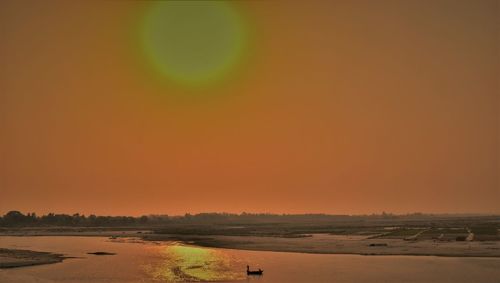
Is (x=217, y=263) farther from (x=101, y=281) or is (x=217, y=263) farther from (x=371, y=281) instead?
(x=371, y=281)

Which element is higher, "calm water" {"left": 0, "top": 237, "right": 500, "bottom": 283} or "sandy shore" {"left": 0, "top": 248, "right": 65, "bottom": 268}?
"sandy shore" {"left": 0, "top": 248, "right": 65, "bottom": 268}

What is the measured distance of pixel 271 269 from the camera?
5459 centimetres

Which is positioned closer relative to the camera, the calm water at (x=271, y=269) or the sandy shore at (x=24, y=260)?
the calm water at (x=271, y=269)

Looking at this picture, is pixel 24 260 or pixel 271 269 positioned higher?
pixel 24 260

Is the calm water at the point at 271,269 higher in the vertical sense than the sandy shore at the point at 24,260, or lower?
lower

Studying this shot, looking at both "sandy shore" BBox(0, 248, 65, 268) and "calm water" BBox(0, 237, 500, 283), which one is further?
"sandy shore" BBox(0, 248, 65, 268)

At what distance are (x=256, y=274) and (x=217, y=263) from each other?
41.8ft

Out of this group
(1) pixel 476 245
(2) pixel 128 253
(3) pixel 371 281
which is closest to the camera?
(3) pixel 371 281

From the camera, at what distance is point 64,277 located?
1977 inches

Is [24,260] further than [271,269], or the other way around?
[24,260]

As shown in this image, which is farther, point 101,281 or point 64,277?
point 64,277

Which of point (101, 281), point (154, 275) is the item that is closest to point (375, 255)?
point (154, 275)

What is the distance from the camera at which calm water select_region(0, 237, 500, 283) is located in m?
46.6

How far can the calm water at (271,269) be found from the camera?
1834 inches
